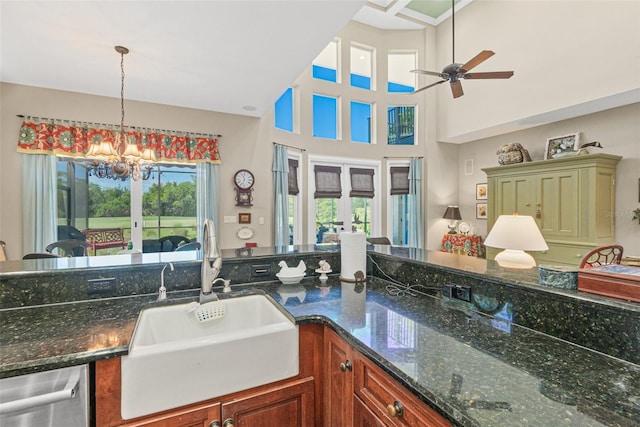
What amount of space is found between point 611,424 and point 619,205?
488 centimetres

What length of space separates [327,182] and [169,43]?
3530mm

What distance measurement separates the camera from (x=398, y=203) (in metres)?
6.29

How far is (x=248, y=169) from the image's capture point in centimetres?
463

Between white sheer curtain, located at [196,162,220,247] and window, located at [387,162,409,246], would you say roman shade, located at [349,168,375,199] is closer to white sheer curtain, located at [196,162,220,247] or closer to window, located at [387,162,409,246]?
window, located at [387,162,409,246]

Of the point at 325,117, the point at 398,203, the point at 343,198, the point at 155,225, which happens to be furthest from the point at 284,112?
the point at 398,203

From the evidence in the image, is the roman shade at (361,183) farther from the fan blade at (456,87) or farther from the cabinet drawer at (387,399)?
the cabinet drawer at (387,399)

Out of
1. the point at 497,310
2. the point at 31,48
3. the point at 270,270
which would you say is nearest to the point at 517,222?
the point at 497,310

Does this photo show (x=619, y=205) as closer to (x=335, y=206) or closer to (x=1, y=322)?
(x=335, y=206)

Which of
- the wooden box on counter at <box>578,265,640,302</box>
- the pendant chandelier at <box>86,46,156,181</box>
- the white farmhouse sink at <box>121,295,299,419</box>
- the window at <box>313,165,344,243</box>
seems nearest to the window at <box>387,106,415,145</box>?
the window at <box>313,165,344,243</box>

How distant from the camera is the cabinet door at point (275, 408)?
105 cm

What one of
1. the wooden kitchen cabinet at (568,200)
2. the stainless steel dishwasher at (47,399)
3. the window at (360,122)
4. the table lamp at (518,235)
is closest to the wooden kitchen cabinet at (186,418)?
the stainless steel dishwasher at (47,399)

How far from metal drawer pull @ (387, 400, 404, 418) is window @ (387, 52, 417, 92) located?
6.47m

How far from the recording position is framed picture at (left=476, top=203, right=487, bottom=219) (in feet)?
19.4

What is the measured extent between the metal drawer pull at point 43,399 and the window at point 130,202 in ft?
12.0
